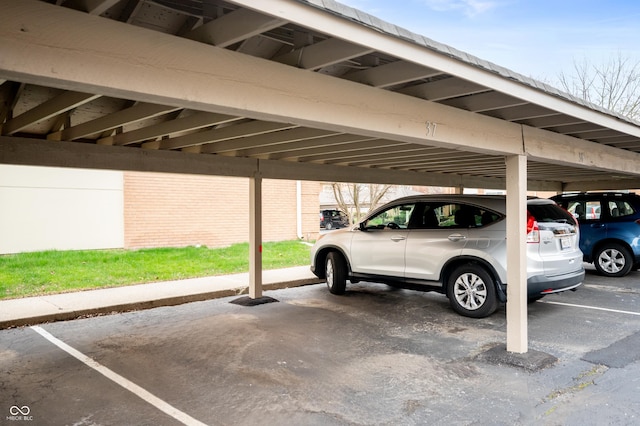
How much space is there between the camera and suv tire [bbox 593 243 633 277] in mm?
9891

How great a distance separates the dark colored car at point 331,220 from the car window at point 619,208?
59.3 ft

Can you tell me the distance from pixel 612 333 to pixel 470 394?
10.0 feet

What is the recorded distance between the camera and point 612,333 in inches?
235

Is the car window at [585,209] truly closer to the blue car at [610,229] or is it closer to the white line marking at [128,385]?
the blue car at [610,229]

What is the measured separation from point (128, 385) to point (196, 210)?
9.64m

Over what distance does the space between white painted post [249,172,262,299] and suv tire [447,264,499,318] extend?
11.2ft

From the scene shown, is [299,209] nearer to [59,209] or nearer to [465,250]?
[59,209]

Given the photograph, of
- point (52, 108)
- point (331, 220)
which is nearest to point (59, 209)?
point (52, 108)

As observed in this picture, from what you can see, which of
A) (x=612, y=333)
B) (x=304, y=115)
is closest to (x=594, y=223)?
(x=612, y=333)

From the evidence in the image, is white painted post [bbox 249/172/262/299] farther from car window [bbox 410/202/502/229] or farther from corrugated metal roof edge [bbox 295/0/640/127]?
corrugated metal roof edge [bbox 295/0/640/127]

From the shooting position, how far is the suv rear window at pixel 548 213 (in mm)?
6643

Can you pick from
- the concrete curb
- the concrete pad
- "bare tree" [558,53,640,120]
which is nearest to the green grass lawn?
the concrete curb

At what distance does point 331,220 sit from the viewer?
91.0 ft

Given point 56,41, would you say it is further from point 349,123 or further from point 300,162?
point 300,162
